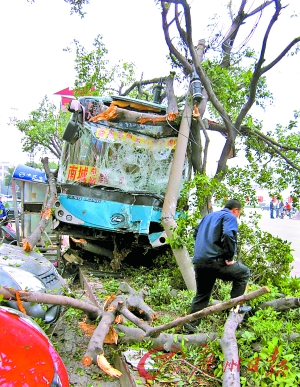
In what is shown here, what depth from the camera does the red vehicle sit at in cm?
188

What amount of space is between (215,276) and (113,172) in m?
3.84

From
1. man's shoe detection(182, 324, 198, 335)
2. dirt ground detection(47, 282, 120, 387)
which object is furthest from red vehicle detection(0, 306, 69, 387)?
man's shoe detection(182, 324, 198, 335)

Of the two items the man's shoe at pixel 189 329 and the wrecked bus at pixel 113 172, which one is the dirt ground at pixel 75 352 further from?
Result: the wrecked bus at pixel 113 172

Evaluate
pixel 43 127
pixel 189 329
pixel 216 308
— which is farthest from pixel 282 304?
pixel 43 127

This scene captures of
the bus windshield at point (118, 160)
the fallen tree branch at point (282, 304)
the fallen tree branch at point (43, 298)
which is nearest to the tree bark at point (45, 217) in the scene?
the bus windshield at point (118, 160)

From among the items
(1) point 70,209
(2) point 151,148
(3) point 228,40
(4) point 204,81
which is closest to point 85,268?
(1) point 70,209

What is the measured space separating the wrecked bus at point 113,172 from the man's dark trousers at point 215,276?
9.86 ft

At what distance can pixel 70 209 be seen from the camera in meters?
7.12

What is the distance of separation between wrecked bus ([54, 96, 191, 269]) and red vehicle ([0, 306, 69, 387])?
4768mm

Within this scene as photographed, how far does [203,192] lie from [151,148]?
1.80m

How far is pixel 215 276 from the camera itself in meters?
4.00

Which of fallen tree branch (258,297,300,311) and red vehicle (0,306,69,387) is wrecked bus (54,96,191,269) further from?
red vehicle (0,306,69,387)

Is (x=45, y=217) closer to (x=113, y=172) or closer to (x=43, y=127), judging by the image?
(x=113, y=172)

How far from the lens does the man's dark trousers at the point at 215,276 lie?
153 inches
